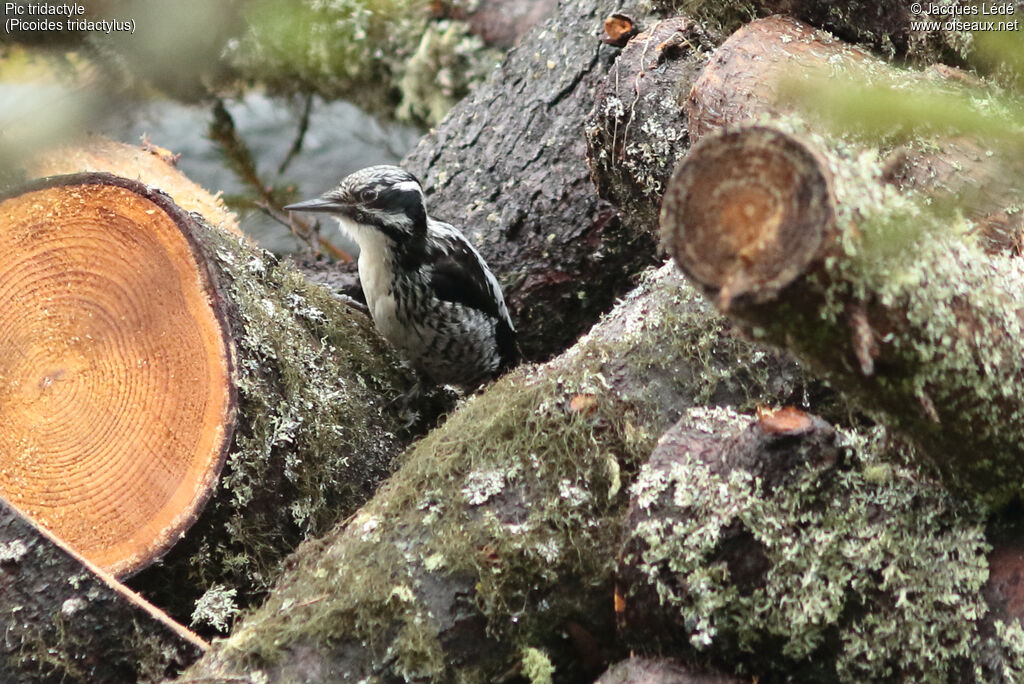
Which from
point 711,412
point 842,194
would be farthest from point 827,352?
point 711,412

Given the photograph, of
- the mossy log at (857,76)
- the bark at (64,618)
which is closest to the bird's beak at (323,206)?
the mossy log at (857,76)

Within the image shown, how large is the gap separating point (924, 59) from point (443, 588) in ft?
6.62

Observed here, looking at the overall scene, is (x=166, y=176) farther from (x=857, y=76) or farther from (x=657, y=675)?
(x=657, y=675)

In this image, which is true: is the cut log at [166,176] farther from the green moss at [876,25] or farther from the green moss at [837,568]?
the green moss at [837,568]

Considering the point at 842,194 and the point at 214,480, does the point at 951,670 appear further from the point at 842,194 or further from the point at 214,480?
the point at 214,480

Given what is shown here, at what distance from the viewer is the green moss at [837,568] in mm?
1765

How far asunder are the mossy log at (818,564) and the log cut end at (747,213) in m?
0.52

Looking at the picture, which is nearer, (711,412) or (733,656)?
(733,656)

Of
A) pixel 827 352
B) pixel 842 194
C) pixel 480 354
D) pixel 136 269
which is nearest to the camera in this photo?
pixel 842 194

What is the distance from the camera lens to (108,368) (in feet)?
8.59

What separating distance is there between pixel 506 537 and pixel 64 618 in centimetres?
105

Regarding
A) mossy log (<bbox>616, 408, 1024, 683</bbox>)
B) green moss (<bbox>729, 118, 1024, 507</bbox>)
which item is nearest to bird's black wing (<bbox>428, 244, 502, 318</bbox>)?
mossy log (<bbox>616, 408, 1024, 683</bbox>)

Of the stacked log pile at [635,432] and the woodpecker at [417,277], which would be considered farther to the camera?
the woodpecker at [417,277]

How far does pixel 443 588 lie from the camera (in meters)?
2.10
